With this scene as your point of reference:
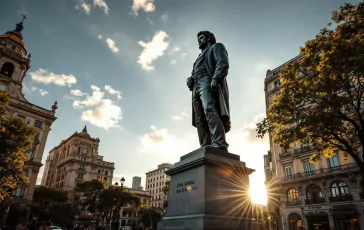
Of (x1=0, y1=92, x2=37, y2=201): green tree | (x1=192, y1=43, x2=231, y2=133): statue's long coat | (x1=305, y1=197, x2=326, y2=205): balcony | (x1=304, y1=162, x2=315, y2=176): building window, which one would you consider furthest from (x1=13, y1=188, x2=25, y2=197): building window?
(x1=304, y1=162, x2=315, y2=176): building window

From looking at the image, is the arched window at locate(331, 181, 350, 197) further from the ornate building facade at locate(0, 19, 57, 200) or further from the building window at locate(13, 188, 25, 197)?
the building window at locate(13, 188, 25, 197)

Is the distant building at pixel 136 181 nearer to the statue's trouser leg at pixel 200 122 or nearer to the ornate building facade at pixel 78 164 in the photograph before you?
the ornate building facade at pixel 78 164

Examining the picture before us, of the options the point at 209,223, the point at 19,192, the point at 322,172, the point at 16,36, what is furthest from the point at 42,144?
the point at 209,223

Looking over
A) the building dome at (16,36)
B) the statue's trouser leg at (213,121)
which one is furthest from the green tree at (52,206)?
the statue's trouser leg at (213,121)

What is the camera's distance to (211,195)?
158 inches

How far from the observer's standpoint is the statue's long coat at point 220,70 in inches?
203

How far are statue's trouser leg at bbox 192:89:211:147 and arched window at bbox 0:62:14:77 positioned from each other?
Answer: 4949 cm

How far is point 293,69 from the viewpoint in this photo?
15.4 metres

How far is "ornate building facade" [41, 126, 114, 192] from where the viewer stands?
62688mm

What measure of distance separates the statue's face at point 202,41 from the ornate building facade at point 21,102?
1715 inches

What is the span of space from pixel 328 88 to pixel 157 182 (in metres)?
87.2

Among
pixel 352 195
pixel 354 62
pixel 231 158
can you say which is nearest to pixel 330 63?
pixel 354 62

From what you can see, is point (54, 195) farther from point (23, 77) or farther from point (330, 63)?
point (330, 63)

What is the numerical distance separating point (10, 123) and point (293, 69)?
2624cm
